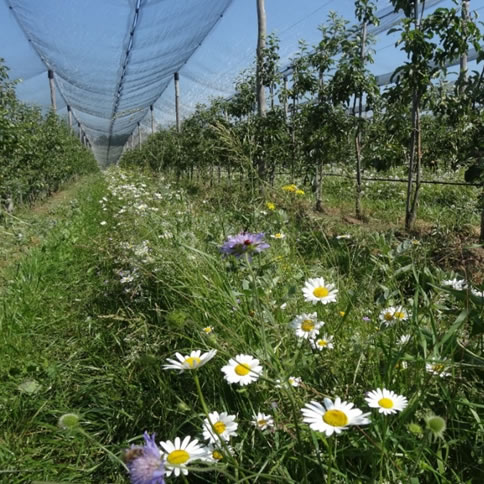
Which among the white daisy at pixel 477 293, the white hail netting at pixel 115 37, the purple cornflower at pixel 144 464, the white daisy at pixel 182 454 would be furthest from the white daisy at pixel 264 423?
the white hail netting at pixel 115 37

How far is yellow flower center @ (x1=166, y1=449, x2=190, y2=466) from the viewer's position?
63 cm

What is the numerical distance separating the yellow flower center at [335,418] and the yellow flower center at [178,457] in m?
0.22

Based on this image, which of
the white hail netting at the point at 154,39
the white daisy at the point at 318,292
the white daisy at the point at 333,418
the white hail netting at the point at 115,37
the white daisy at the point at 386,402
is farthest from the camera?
the white hail netting at the point at 115,37

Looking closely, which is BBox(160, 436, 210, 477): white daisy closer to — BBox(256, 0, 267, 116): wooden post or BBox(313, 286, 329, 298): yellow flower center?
BBox(313, 286, 329, 298): yellow flower center

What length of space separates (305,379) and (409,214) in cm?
405

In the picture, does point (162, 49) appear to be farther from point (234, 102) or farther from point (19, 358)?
point (19, 358)

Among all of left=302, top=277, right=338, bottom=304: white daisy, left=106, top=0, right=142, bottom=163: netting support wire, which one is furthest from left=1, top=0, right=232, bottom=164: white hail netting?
left=302, top=277, right=338, bottom=304: white daisy

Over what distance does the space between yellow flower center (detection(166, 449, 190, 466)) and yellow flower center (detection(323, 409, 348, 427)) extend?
0.22 m

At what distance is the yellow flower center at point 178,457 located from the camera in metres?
0.63

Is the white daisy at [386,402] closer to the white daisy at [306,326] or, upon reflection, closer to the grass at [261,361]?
the grass at [261,361]

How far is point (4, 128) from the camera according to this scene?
212 inches

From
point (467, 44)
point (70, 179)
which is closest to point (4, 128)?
point (467, 44)

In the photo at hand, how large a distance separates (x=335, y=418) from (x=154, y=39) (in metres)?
9.82

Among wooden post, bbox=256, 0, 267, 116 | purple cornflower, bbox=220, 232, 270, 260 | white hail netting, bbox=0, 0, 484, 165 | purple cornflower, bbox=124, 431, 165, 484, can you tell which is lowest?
purple cornflower, bbox=124, 431, 165, 484
